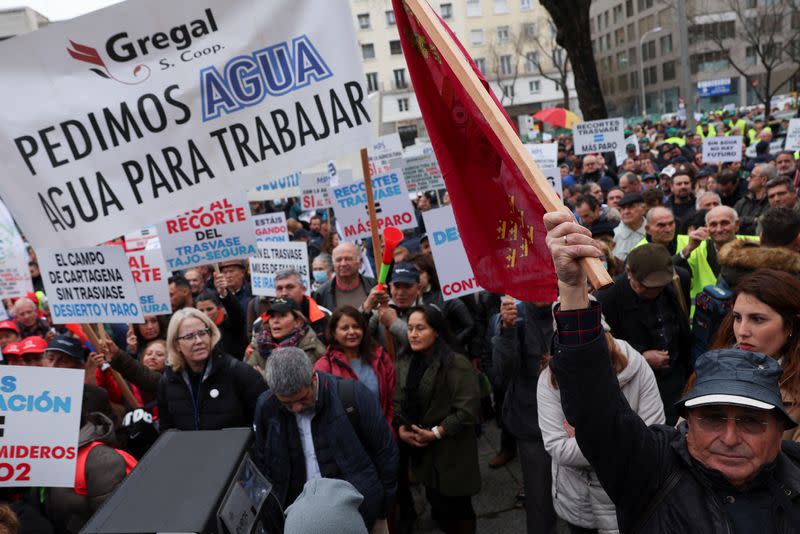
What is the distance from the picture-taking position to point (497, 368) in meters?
3.75

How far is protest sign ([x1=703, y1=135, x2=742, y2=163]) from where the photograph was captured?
11477 millimetres

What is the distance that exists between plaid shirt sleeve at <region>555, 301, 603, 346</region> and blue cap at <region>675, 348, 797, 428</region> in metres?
0.34

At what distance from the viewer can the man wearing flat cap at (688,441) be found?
1495 millimetres

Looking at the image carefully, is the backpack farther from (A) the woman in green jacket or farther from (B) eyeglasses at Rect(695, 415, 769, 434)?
(B) eyeglasses at Rect(695, 415, 769, 434)

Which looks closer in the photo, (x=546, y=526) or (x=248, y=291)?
(x=546, y=526)

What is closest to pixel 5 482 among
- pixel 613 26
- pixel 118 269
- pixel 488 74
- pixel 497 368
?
pixel 118 269

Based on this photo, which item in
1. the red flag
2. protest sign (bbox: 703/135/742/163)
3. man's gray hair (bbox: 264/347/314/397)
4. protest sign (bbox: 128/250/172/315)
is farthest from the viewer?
protest sign (bbox: 703/135/742/163)

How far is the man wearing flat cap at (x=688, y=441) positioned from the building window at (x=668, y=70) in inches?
2747

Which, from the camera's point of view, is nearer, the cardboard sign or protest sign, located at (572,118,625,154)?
the cardboard sign

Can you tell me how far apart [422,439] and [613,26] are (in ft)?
244

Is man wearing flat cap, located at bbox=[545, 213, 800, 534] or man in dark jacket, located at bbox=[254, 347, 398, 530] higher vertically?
man wearing flat cap, located at bbox=[545, 213, 800, 534]

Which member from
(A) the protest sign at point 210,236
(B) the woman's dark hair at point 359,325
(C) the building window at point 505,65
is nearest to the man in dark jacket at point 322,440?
(B) the woman's dark hair at point 359,325

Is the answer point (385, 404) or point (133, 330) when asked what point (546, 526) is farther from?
point (133, 330)

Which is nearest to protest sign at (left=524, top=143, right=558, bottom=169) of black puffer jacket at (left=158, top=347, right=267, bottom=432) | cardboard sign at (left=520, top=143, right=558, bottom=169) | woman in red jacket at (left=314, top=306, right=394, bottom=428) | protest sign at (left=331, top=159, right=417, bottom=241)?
cardboard sign at (left=520, top=143, right=558, bottom=169)
